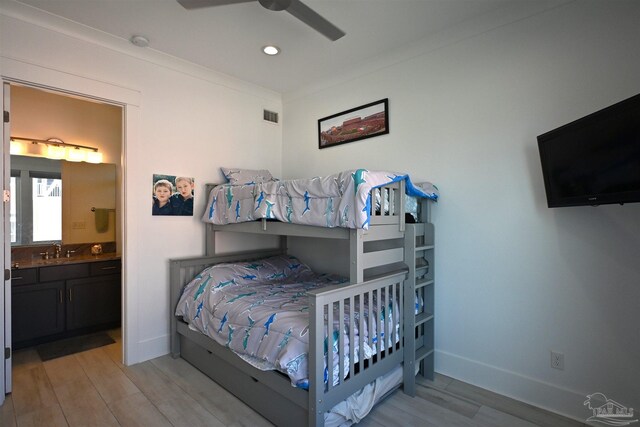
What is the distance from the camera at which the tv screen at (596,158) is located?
1.41 meters

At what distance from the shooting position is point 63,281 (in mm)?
3135

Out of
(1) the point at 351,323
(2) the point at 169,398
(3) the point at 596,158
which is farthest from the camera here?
(2) the point at 169,398

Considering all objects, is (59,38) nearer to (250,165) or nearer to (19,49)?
(19,49)

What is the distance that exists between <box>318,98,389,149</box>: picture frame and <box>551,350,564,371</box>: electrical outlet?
6.70 ft

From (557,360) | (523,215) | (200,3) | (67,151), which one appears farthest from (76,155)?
(557,360)

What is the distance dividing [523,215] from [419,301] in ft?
3.16

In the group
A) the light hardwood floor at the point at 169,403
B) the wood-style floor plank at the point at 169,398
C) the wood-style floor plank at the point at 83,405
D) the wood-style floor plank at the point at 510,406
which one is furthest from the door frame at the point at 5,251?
the wood-style floor plank at the point at 510,406

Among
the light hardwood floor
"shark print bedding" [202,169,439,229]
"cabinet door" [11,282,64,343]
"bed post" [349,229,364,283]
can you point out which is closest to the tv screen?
"shark print bedding" [202,169,439,229]

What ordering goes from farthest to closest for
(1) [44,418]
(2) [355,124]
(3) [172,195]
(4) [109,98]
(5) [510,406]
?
(2) [355,124] → (3) [172,195] → (4) [109,98] → (5) [510,406] → (1) [44,418]

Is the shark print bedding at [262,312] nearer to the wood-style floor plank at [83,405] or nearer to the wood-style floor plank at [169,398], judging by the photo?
the wood-style floor plank at [169,398]

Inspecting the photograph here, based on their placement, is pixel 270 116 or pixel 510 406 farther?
pixel 270 116

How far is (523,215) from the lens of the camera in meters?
2.14

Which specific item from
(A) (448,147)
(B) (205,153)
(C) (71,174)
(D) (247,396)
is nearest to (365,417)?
(D) (247,396)

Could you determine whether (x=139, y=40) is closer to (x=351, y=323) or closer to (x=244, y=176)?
(x=244, y=176)
